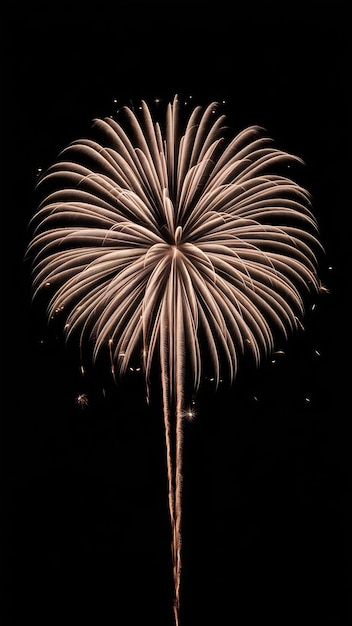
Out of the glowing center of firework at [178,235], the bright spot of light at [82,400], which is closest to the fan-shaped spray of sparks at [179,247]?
the glowing center of firework at [178,235]

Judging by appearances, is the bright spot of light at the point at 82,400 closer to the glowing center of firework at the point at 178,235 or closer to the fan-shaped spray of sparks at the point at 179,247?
the fan-shaped spray of sparks at the point at 179,247

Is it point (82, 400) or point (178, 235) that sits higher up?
point (178, 235)

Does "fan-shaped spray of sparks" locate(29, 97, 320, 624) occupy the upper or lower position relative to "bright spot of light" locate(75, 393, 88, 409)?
upper

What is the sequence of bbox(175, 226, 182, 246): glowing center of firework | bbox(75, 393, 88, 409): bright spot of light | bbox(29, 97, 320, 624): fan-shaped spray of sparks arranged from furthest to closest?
bbox(75, 393, 88, 409): bright spot of light < bbox(29, 97, 320, 624): fan-shaped spray of sparks < bbox(175, 226, 182, 246): glowing center of firework

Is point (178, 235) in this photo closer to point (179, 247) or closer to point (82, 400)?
point (179, 247)

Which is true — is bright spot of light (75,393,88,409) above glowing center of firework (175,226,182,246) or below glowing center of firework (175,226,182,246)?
below

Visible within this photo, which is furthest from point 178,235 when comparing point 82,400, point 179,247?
point 82,400

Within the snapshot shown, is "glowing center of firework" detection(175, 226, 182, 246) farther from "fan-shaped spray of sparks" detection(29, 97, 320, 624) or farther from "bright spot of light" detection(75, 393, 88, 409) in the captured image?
"bright spot of light" detection(75, 393, 88, 409)

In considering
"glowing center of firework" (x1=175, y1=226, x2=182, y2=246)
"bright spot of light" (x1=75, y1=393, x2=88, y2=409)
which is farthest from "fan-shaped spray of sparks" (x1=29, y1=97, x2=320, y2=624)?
"bright spot of light" (x1=75, y1=393, x2=88, y2=409)

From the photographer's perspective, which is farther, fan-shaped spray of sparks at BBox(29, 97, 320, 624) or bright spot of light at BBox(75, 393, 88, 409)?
bright spot of light at BBox(75, 393, 88, 409)

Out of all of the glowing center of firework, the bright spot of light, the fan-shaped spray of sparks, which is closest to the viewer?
the glowing center of firework
